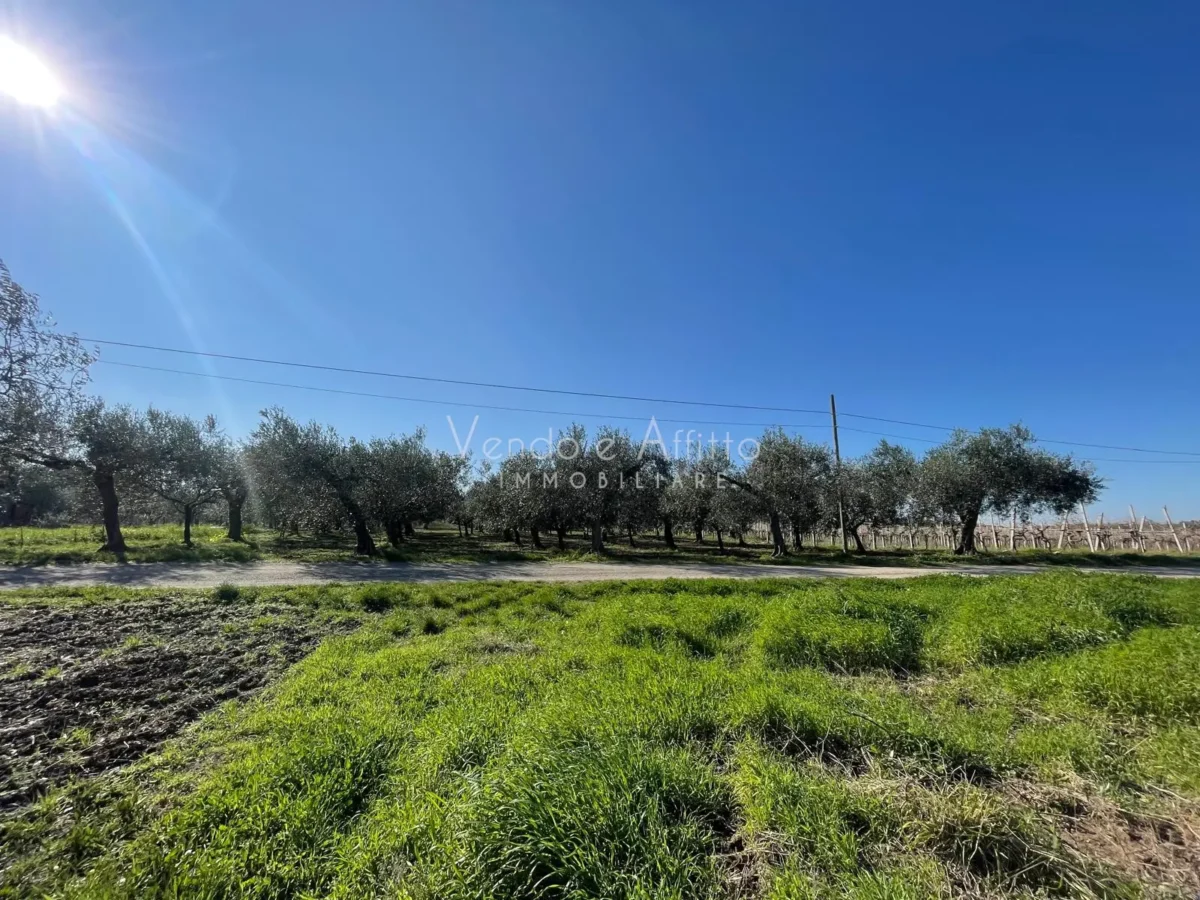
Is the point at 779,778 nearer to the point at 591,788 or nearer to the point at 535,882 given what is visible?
the point at 591,788

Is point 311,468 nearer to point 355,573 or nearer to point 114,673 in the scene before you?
point 355,573

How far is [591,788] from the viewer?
119 inches

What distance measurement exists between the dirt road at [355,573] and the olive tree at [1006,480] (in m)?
7.72

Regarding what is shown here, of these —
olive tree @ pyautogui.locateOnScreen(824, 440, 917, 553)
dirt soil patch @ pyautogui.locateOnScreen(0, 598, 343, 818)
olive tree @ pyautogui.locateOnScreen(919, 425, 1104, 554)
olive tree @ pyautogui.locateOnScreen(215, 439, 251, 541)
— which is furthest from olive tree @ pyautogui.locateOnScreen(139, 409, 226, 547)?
olive tree @ pyautogui.locateOnScreen(919, 425, 1104, 554)

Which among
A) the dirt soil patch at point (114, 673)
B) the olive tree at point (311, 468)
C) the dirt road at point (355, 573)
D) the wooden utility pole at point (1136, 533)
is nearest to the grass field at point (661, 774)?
the dirt soil patch at point (114, 673)

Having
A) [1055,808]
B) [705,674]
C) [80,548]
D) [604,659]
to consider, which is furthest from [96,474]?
[1055,808]

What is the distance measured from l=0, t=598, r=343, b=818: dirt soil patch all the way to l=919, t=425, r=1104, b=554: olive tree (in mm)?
35430

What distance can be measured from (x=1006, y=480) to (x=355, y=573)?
122 feet

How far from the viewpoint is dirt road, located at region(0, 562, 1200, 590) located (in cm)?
1410

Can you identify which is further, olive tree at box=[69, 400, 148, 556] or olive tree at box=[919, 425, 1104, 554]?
olive tree at box=[919, 425, 1104, 554]

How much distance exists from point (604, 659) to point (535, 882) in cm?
419

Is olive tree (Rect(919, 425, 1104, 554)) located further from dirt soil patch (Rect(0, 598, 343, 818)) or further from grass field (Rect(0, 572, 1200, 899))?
dirt soil patch (Rect(0, 598, 343, 818))

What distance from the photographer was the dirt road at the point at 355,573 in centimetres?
1410

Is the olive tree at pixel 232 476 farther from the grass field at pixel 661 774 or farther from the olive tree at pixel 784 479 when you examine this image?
the olive tree at pixel 784 479
